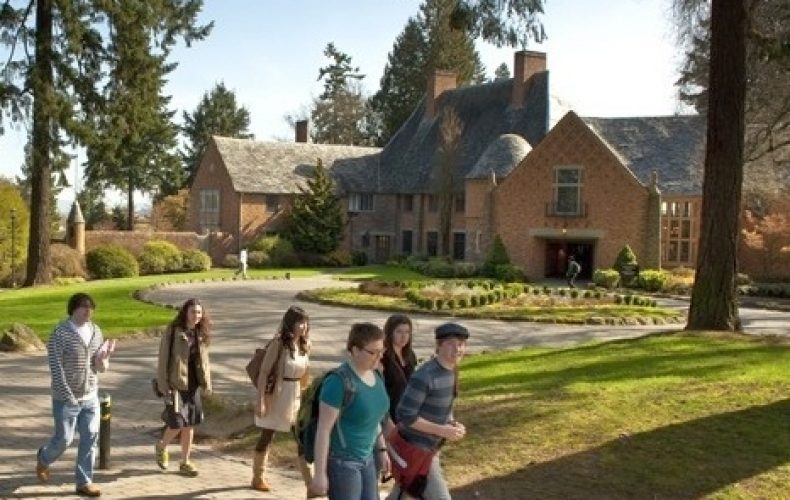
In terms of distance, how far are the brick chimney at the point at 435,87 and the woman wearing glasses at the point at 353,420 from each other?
54.8m

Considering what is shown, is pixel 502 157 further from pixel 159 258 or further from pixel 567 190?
pixel 159 258

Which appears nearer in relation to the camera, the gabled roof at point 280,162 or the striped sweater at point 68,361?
the striped sweater at point 68,361

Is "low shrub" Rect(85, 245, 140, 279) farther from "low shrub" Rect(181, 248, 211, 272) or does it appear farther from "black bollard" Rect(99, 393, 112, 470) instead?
"black bollard" Rect(99, 393, 112, 470)

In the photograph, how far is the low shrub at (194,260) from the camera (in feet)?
156

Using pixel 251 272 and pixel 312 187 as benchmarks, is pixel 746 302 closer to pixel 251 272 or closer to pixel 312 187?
pixel 251 272

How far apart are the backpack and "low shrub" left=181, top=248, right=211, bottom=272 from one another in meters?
42.8

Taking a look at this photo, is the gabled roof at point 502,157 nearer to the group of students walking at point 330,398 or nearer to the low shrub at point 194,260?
the low shrub at point 194,260

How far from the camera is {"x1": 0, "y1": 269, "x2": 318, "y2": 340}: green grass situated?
70.6 feet

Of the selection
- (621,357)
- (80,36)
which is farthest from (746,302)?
(80,36)

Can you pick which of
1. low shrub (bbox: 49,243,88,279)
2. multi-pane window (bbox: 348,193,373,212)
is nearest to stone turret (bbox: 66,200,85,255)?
low shrub (bbox: 49,243,88,279)

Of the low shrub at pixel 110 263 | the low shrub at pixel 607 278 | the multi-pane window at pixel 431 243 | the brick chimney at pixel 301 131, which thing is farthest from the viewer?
the brick chimney at pixel 301 131

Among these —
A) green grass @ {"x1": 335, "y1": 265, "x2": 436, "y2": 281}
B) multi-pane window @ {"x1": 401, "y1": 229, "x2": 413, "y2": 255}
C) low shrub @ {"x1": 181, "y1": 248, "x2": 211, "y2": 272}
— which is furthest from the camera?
multi-pane window @ {"x1": 401, "y1": 229, "x2": 413, "y2": 255}

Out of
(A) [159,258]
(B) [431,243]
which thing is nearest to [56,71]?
(A) [159,258]

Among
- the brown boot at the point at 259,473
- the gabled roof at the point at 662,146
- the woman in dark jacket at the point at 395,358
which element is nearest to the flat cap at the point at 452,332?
the woman in dark jacket at the point at 395,358
